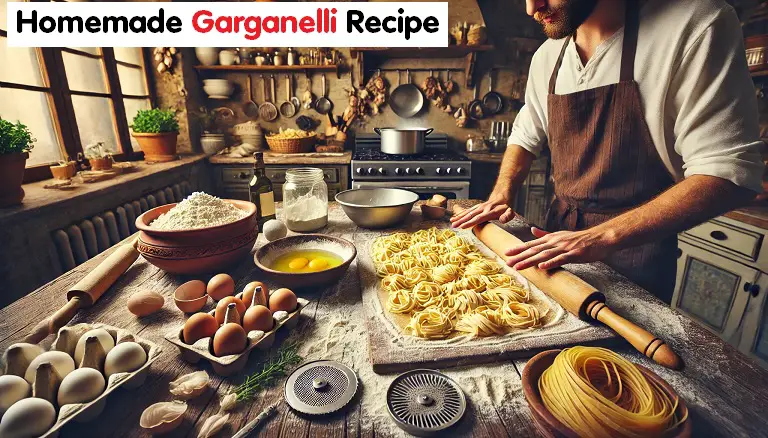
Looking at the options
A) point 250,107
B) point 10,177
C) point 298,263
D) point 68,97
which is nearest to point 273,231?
point 298,263

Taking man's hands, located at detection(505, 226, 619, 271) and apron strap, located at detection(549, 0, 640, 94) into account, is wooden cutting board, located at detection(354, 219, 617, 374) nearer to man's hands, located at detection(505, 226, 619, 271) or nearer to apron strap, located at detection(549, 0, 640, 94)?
man's hands, located at detection(505, 226, 619, 271)

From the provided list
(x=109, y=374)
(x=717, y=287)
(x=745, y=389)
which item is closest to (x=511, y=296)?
(x=745, y=389)

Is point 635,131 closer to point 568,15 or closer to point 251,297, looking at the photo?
point 568,15

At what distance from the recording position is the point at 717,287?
295cm

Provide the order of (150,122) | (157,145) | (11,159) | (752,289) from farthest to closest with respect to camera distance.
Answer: (157,145)
(150,122)
(752,289)
(11,159)

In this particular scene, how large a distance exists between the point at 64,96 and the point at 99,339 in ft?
11.9

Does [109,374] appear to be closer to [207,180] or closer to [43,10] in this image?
[43,10]

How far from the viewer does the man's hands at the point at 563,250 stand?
4.32ft

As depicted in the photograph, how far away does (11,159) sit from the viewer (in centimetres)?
218

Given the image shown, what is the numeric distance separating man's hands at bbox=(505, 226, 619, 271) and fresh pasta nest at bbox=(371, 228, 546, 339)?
0.35ft

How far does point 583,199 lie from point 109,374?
205cm

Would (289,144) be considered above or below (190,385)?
above

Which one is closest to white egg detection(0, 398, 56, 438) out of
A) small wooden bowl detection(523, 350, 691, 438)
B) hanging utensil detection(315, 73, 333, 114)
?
small wooden bowl detection(523, 350, 691, 438)

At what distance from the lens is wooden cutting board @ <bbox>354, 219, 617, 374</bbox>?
0.96m
